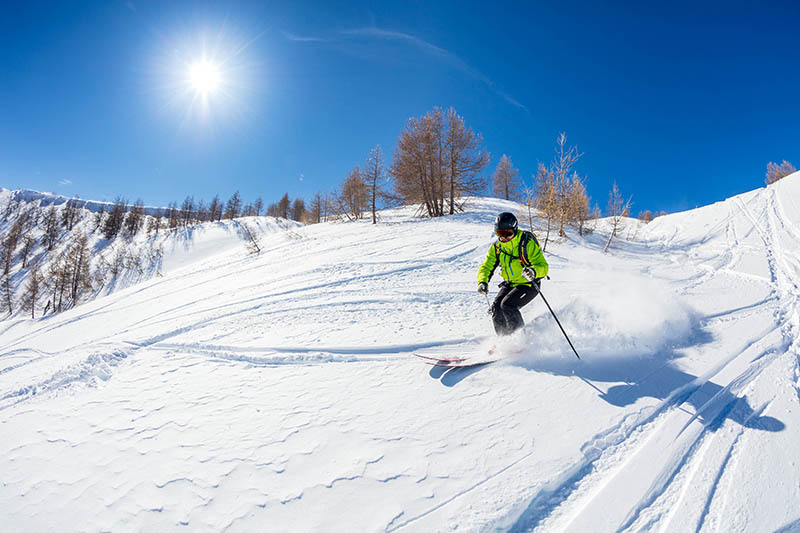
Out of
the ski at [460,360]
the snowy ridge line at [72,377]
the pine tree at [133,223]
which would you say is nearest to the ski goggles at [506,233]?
the ski at [460,360]

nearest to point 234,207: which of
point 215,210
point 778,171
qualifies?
point 215,210

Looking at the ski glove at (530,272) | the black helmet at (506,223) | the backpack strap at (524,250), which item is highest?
the black helmet at (506,223)

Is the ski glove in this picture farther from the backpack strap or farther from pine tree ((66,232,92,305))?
pine tree ((66,232,92,305))

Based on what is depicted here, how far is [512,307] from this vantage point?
14.0ft

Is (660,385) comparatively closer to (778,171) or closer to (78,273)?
(78,273)

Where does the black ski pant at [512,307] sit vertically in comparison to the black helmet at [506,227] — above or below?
below

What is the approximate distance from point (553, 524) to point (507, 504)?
0.96 feet

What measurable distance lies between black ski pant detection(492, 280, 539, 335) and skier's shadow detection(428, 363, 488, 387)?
2.61 feet

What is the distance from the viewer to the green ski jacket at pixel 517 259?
13.5ft

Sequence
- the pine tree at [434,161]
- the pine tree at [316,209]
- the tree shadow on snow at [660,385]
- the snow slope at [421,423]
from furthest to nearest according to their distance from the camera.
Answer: the pine tree at [316,209] < the pine tree at [434,161] < the tree shadow on snow at [660,385] < the snow slope at [421,423]

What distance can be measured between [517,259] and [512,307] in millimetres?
737

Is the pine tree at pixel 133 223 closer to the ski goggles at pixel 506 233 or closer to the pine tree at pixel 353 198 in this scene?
the pine tree at pixel 353 198

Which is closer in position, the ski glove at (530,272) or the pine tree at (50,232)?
the ski glove at (530,272)

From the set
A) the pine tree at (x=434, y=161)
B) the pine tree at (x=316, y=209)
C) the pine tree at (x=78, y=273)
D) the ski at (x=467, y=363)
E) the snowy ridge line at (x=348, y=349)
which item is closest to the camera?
the ski at (x=467, y=363)
